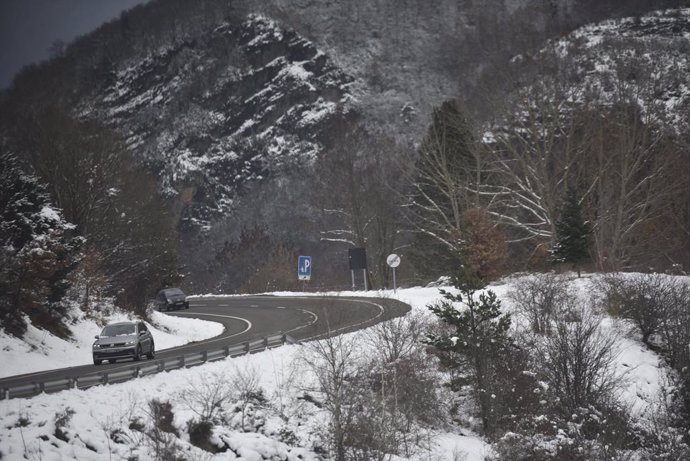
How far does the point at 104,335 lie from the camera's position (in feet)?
77.2

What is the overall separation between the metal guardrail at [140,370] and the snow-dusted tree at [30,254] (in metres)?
7.50

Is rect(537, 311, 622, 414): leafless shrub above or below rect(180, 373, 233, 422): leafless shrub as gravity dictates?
below

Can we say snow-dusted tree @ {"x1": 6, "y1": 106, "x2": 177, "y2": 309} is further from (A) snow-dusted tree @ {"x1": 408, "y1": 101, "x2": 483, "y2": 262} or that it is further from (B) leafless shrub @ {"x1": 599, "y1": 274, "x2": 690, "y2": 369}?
(B) leafless shrub @ {"x1": 599, "y1": 274, "x2": 690, "y2": 369}

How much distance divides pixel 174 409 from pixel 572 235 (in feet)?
88.8

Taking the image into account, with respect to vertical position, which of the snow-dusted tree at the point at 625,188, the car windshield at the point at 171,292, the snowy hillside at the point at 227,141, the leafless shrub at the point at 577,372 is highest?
the snowy hillside at the point at 227,141

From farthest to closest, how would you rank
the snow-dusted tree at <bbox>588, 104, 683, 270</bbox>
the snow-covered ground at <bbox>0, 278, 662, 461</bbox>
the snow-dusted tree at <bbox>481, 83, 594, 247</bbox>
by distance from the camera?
the snow-dusted tree at <bbox>481, 83, 594, 247</bbox> → the snow-dusted tree at <bbox>588, 104, 683, 270</bbox> → the snow-covered ground at <bbox>0, 278, 662, 461</bbox>

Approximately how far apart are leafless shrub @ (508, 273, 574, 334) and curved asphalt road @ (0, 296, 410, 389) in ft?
19.3

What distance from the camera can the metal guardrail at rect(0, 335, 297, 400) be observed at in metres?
16.5

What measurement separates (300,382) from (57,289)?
12.5 metres

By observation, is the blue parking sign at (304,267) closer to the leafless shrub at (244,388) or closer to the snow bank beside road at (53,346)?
the snow bank beside road at (53,346)

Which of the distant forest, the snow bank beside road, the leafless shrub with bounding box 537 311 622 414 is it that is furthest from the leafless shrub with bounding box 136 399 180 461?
the leafless shrub with bounding box 537 311 622 414

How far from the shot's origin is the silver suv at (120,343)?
2280 cm

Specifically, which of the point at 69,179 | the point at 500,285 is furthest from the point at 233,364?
the point at 500,285

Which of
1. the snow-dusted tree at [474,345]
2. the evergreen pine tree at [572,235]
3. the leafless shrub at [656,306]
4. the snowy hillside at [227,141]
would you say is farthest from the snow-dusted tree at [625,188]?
the snowy hillside at [227,141]
